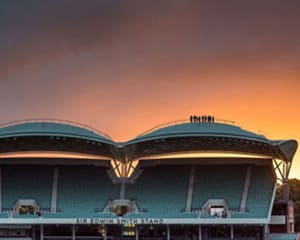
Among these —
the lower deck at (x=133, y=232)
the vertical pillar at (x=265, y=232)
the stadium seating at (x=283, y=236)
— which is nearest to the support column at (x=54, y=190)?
the lower deck at (x=133, y=232)

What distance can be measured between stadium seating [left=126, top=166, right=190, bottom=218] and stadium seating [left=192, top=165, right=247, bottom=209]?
→ 127 cm

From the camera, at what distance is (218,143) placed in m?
55.9

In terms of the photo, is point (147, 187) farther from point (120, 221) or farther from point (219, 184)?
point (219, 184)

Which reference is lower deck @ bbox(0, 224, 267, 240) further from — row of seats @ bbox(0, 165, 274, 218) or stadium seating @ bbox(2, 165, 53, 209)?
stadium seating @ bbox(2, 165, 53, 209)

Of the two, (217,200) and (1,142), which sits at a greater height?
(1,142)

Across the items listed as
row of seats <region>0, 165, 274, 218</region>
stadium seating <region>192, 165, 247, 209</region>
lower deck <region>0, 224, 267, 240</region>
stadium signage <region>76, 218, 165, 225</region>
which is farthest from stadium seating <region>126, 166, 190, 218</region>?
stadium signage <region>76, 218, 165, 225</region>

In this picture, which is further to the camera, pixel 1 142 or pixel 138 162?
pixel 138 162

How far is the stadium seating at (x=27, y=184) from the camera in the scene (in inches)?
2253

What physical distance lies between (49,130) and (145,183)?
11.4m

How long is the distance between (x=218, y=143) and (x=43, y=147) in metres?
16.9

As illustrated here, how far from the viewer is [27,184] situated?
192 ft

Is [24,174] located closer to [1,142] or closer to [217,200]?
[1,142]

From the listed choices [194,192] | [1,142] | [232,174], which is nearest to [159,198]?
[194,192]

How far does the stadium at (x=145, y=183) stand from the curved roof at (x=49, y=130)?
9 cm
